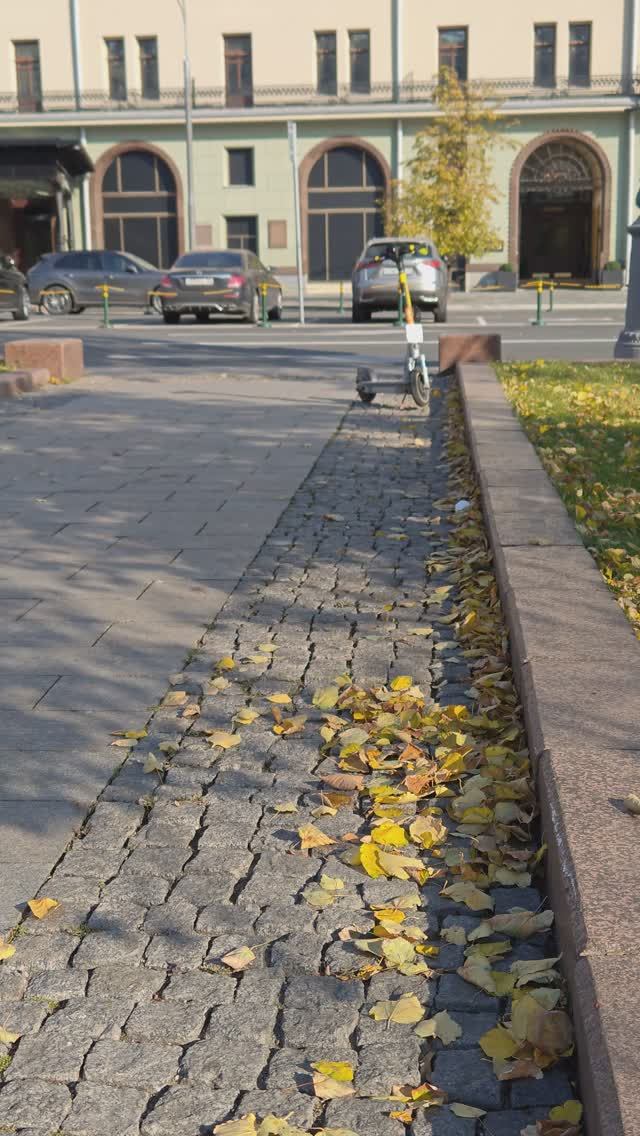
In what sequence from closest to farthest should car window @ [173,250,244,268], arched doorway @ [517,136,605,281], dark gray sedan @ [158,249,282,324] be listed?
dark gray sedan @ [158,249,282,324]
car window @ [173,250,244,268]
arched doorway @ [517,136,605,281]

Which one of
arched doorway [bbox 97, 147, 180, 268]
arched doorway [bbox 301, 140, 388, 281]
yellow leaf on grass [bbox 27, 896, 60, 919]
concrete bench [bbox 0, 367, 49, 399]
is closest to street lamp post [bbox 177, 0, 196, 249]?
arched doorway [bbox 97, 147, 180, 268]

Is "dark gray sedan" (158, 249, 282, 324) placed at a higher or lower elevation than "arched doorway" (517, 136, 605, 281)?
lower

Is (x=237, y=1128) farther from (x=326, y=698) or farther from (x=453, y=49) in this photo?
(x=453, y=49)

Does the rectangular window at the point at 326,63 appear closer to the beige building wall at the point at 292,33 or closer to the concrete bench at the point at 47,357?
the beige building wall at the point at 292,33

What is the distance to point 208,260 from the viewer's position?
2583 cm

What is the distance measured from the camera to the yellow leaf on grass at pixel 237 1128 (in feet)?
7.20

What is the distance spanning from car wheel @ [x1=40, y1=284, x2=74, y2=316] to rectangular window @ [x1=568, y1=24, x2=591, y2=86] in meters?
22.8

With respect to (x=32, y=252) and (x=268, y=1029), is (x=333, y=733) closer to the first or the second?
(x=268, y=1029)

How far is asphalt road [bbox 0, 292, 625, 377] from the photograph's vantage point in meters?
17.4

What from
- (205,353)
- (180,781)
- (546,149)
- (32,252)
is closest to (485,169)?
(546,149)

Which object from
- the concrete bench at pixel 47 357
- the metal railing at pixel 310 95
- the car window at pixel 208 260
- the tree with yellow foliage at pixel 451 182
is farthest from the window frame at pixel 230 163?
the concrete bench at pixel 47 357

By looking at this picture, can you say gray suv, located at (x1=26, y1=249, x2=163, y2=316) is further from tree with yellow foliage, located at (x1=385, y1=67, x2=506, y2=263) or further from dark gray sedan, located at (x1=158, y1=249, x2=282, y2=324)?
tree with yellow foliage, located at (x1=385, y1=67, x2=506, y2=263)

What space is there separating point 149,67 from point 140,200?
4620 millimetres

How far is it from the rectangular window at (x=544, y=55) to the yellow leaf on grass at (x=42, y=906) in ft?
152
